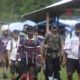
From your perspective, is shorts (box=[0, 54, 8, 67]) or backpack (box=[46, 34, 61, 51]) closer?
backpack (box=[46, 34, 61, 51])

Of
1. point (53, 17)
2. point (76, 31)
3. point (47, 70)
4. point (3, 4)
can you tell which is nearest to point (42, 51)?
point (47, 70)

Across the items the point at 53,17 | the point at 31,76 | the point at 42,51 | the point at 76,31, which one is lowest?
the point at 31,76

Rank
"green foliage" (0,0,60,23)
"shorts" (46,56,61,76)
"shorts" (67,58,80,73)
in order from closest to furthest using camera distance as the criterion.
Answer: "shorts" (67,58,80,73)
"shorts" (46,56,61,76)
"green foliage" (0,0,60,23)

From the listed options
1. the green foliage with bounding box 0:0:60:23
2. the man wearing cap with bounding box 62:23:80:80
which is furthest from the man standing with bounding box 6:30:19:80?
the green foliage with bounding box 0:0:60:23

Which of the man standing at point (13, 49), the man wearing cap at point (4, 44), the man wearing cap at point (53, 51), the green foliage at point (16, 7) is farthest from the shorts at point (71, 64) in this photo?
the green foliage at point (16, 7)

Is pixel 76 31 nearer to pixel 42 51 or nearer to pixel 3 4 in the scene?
pixel 42 51

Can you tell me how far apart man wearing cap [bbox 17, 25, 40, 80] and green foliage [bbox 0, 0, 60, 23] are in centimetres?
1666

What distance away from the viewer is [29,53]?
8.27m

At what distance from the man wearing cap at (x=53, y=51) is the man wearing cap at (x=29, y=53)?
472 millimetres

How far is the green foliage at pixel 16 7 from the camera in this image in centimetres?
2835

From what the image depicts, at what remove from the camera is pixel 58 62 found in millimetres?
8852

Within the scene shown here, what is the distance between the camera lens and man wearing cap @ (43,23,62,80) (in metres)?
8.60

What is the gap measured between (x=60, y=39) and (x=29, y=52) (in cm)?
99

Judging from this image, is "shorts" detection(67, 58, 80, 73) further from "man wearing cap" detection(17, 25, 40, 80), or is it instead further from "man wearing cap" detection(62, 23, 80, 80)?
"man wearing cap" detection(17, 25, 40, 80)
